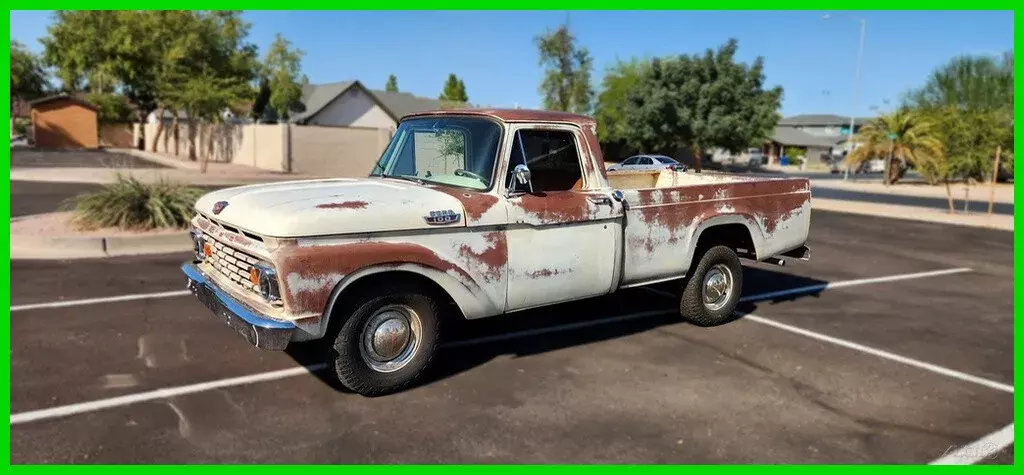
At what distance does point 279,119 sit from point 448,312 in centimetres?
4690

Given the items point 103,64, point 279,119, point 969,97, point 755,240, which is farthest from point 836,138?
point 755,240

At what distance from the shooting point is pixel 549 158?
5578 mm

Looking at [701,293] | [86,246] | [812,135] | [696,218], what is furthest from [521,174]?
[812,135]

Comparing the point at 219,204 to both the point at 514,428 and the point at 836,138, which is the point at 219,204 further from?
the point at 836,138

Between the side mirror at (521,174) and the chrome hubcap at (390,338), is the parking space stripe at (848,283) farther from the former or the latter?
the chrome hubcap at (390,338)

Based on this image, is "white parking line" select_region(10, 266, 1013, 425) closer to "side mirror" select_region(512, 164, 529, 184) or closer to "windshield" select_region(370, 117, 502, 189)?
"windshield" select_region(370, 117, 502, 189)

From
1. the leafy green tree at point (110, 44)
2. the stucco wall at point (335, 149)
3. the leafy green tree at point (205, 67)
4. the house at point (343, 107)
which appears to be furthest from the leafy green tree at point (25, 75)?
the stucco wall at point (335, 149)

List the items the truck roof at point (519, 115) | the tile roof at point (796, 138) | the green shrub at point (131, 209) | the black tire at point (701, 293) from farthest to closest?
the tile roof at point (796, 138)
the green shrub at point (131, 209)
the black tire at point (701, 293)
the truck roof at point (519, 115)

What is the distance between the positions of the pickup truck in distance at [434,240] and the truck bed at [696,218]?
0.06ft

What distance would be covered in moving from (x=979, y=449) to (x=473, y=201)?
11.5ft

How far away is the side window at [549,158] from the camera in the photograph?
5.33 meters

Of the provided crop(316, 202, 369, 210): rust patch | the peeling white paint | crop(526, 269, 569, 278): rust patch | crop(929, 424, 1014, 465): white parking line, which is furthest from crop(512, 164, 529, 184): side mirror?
crop(929, 424, 1014, 465): white parking line

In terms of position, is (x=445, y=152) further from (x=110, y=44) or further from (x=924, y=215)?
(x=110, y=44)

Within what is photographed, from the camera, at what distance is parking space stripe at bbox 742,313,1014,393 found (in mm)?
5441
